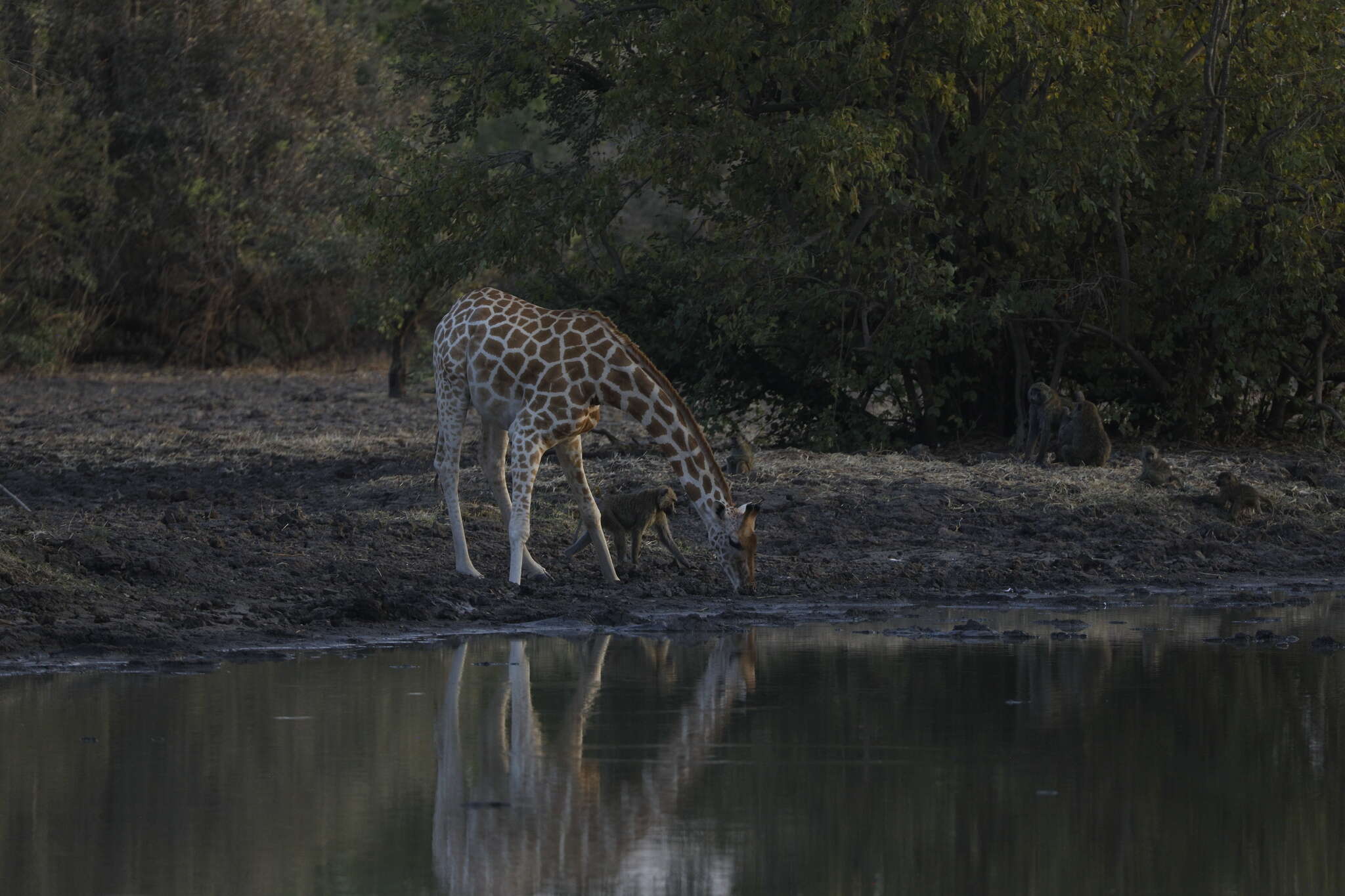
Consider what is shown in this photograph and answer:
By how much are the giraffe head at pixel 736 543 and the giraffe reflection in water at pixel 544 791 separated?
259 centimetres

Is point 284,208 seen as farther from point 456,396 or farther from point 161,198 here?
point 456,396

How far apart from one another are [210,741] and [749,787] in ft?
7.45

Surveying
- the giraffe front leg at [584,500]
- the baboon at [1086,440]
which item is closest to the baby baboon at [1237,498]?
the baboon at [1086,440]

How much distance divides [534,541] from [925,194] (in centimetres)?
661

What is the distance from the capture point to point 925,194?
18188 millimetres

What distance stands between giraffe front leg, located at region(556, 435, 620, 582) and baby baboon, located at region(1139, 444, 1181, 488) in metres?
5.49

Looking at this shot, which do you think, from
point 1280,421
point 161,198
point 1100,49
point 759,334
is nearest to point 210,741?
point 759,334

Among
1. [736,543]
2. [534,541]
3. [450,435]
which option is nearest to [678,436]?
[736,543]

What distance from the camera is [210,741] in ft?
24.6

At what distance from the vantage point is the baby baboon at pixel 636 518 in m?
12.4

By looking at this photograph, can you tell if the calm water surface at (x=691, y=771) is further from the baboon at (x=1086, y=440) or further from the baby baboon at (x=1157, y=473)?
the baboon at (x=1086, y=440)

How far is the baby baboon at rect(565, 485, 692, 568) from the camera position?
40.8 feet

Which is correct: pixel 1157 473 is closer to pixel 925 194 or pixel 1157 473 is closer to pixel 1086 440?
pixel 1086 440

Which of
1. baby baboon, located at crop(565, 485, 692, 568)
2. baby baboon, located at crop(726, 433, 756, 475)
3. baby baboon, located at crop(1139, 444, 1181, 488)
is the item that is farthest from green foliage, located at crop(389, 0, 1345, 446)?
baby baboon, located at crop(565, 485, 692, 568)
